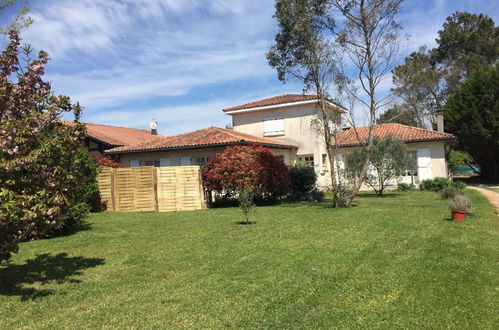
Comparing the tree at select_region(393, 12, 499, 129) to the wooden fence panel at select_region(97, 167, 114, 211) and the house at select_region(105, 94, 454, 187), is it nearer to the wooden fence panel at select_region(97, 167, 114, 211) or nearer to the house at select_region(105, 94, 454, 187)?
the house at select_region(105, 94, 454, 187)

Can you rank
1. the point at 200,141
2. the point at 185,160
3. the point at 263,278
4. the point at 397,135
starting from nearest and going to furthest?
the point at 263,278
the point at 200,141
the point at 185,160
the point at 397,135

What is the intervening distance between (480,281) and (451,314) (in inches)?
59.1

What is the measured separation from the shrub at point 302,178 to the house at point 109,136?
13.4 meters

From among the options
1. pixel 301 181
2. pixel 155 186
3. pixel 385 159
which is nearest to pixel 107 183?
pixel 155 186

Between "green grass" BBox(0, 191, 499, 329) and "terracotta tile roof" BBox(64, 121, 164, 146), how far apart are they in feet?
64.5

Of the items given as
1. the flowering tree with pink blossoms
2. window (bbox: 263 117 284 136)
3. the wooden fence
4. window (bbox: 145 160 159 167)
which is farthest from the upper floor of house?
the flowering tree with pink blossoms

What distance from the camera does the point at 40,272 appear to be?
6672mm

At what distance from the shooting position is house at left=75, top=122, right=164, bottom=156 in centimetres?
2785

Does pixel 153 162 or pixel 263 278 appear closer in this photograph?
pixel 263 278

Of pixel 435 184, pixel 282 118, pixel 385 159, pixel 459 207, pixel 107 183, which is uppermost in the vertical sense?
pixel 282 118

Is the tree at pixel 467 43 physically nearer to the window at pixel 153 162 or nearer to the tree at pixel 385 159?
the tree at pixel 385 159

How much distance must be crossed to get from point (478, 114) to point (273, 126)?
14.5 m

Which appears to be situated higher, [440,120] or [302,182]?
[440,120]

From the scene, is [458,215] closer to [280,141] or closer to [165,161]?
[280,141]
